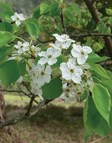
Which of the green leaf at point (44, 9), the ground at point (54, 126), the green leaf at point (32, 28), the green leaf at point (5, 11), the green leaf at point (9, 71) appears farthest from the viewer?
the ground at point (54, 126)

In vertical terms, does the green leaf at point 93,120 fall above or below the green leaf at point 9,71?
below

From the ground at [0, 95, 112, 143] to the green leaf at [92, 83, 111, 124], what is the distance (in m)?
4.16

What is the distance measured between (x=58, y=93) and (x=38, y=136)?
575cm

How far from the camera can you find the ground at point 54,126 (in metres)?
6.77

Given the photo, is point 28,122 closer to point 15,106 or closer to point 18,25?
point 15,106

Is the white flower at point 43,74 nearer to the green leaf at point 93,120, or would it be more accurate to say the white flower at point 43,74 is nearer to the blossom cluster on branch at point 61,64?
the blossom cluster on branch at point 61,64

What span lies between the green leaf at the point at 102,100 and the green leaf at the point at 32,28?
18.0 inches

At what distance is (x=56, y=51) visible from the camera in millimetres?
1208

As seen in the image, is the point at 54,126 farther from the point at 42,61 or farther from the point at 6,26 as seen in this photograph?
the point at 42,61

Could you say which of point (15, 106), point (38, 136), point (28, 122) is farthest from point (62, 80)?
point (15, 106)

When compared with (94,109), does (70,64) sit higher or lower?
higher

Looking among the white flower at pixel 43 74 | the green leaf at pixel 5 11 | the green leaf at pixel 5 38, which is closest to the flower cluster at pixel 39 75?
the white flower at pixel 43 74

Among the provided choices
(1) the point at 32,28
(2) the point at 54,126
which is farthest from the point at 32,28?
(2) the point at 54,126

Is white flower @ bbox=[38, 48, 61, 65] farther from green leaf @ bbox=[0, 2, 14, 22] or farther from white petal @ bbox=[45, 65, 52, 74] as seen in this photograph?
green leaf @ bbox=[0, 2, 14, 22]
